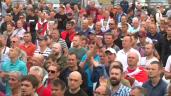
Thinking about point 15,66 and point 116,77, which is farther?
point 15,66

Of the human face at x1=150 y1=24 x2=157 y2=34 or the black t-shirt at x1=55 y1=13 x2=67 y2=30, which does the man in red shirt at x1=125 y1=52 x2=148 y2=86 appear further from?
the black t-shirt at x1=55 y1=13 x2=67 y2=30

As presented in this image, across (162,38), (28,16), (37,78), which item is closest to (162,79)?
(37,78)

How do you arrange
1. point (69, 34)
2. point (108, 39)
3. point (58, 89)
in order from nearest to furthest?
point (58, 89) → point (108, 39) → point (69, 34)

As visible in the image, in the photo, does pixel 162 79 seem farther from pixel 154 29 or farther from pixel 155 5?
pixel 155 5

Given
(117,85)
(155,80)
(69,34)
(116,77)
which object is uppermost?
(116,77)

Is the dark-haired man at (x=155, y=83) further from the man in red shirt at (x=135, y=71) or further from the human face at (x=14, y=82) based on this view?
the human face at (x=14, y=82)

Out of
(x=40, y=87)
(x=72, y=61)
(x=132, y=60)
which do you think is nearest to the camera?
(x=40, y=87)

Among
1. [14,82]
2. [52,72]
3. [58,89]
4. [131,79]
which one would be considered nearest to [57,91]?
[58,89]

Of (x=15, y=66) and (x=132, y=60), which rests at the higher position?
(x=132, y=60)

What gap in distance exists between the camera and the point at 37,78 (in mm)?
7676

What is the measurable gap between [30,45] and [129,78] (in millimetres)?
4395

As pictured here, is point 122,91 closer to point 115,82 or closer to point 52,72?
point 115,82

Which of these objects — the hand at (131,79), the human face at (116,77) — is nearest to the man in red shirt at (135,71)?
the hand at (131,79)

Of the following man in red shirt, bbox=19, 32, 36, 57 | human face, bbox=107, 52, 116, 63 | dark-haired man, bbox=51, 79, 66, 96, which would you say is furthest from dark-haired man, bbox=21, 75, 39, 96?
man in red shirt, bbox=19, 32, 36, 57
